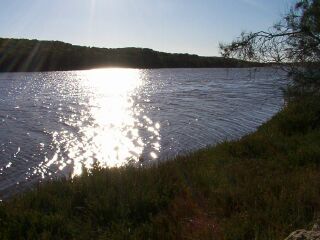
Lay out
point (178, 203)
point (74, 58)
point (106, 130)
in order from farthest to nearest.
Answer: point (74, 58)
point (106, 130)
point (178, 203)

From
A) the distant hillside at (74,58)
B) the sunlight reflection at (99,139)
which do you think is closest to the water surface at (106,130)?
the sunlight reflection at (99,139)

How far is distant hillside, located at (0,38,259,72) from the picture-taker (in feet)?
310

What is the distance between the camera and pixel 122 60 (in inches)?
5044

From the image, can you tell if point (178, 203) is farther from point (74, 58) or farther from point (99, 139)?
point (74, 58)

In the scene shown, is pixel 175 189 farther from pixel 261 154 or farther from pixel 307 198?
pixel 261 154

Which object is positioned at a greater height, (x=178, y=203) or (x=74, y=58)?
(x=74, y=58)

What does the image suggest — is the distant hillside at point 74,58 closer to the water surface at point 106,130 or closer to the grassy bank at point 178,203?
the water surface at point 106,130

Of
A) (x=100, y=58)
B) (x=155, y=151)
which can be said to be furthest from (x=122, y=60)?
(x=155, y=151)

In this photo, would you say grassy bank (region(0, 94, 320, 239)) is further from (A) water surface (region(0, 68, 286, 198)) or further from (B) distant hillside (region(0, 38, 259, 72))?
(B) distant hillside (region(0, 38, 259, 72))

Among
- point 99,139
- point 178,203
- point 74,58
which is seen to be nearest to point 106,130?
point 99,139

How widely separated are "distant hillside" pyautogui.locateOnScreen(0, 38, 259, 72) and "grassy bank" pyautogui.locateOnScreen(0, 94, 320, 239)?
74997 millimetres

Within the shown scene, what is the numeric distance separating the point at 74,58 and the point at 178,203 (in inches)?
4214

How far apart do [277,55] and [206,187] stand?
26.0ft

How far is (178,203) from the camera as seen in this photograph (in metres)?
7.59
